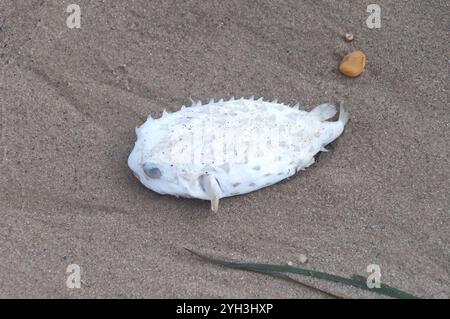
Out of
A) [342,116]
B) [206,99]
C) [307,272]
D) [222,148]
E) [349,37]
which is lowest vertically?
[307,272]

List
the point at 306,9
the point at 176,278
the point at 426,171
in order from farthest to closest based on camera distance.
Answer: the point at 306,9 → the point at 426,171 → the point at 176,278

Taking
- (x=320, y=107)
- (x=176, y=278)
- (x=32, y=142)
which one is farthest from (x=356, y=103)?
(x=32, y=142)

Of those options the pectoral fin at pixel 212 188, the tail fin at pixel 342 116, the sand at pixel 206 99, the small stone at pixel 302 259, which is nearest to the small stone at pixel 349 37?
the sand at pixel 206 99

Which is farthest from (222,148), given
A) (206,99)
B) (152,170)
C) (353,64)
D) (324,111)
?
(353,64)

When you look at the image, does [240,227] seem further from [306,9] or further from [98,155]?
[306,9]

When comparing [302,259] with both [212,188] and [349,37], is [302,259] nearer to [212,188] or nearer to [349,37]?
[212,188]

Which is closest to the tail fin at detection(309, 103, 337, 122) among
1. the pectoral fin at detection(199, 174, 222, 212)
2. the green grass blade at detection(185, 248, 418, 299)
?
the pectoral fin at detection(199, 174, 222, 212)
